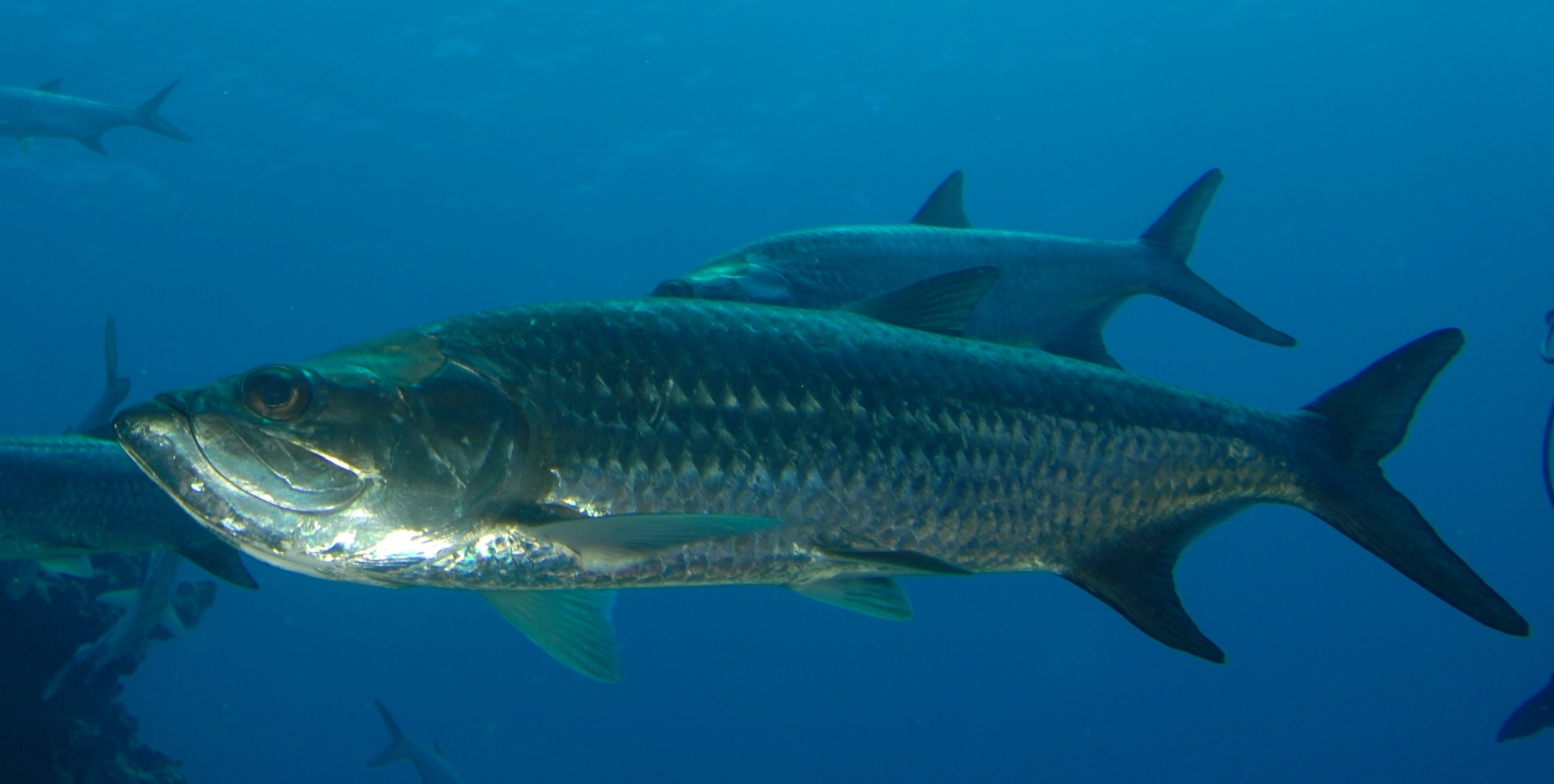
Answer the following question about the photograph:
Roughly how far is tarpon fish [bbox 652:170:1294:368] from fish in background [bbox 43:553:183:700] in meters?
7.54

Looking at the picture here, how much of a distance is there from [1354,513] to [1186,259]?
2749 millimetres

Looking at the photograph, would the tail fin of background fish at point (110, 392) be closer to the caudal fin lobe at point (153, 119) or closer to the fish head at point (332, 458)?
the fish head at point (332, 458)

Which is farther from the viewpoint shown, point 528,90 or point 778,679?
point 778,679

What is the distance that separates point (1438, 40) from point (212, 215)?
79449 millimetres

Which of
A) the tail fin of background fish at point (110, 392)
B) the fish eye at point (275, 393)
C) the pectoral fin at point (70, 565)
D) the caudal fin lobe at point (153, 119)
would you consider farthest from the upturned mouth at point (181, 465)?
the caudal fin lobe at point (153, 119)

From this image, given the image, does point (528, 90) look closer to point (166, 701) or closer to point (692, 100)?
point (692, 100)

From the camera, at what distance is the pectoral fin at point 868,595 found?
2332 mm

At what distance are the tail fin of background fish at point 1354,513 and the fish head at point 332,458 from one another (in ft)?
5.39

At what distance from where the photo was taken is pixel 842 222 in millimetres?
64062

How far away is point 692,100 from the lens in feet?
150

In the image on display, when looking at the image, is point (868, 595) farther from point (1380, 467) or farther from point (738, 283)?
point (738, 283)

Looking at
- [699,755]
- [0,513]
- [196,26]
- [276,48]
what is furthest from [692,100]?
[699,755]

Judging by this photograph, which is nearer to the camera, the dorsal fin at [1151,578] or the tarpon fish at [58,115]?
the dorsal fin at [1151,578]

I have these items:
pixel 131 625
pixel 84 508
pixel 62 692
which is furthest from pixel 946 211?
pixel 62 692
